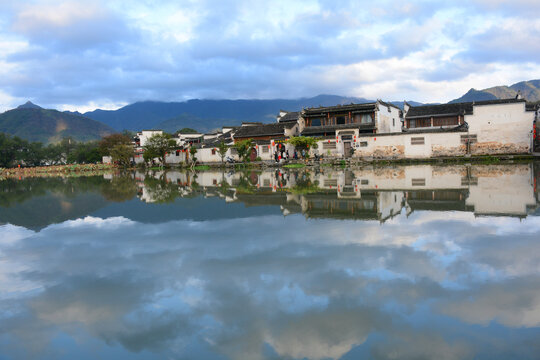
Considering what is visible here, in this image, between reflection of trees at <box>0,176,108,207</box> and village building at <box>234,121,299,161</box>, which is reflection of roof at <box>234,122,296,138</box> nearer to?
village building at <box>234,121,299,161</box>

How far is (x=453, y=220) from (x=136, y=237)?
7.42 m

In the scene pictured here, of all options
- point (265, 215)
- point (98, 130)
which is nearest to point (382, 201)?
point (265, 215)

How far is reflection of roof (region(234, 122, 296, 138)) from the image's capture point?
139 feet

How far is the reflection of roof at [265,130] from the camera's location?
139ft

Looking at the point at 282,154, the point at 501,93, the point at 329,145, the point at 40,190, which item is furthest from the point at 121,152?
the point at 501,93

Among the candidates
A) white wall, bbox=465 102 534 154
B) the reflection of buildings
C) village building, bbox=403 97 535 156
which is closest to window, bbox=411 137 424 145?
village building, bbox=403 97 535 156

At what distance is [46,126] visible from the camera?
175000mm

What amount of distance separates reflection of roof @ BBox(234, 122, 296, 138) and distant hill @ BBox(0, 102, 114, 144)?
5728 inches

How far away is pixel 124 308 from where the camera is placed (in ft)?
15.0

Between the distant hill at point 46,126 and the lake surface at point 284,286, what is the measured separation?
17801cm

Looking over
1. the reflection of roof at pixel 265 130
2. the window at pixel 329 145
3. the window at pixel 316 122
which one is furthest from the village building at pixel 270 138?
the window at pixel 329 145

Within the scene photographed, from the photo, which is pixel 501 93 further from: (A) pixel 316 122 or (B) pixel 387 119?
(A) pixel 316 122

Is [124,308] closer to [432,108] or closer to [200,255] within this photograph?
[200,255]

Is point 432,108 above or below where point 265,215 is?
above
